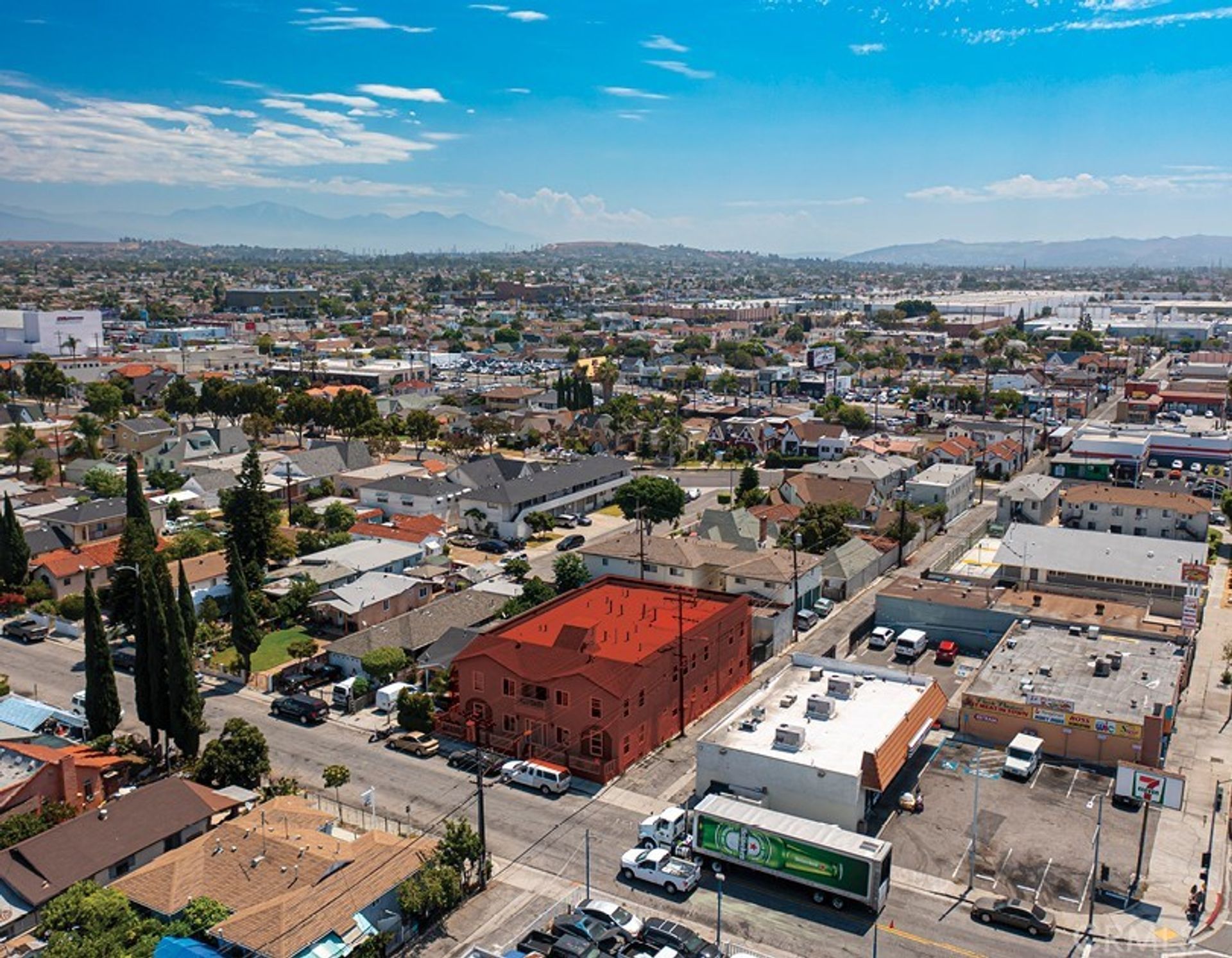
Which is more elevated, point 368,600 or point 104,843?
point 368,600

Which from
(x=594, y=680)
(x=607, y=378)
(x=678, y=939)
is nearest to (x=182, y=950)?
(x=678, y=939)

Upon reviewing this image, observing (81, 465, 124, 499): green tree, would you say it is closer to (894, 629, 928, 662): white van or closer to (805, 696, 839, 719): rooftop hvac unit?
(894, 629, 928, 662): white van

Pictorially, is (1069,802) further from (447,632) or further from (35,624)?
(35,624)

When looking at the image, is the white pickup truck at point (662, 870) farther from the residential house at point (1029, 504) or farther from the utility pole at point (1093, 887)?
the residential house at point (1029, 504)

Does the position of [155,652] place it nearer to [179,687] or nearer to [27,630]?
[179,687]

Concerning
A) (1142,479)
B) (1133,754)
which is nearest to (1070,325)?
(1142,479)

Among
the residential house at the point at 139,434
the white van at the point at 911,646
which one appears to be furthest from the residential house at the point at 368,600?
the residential house at the point at 139,434
